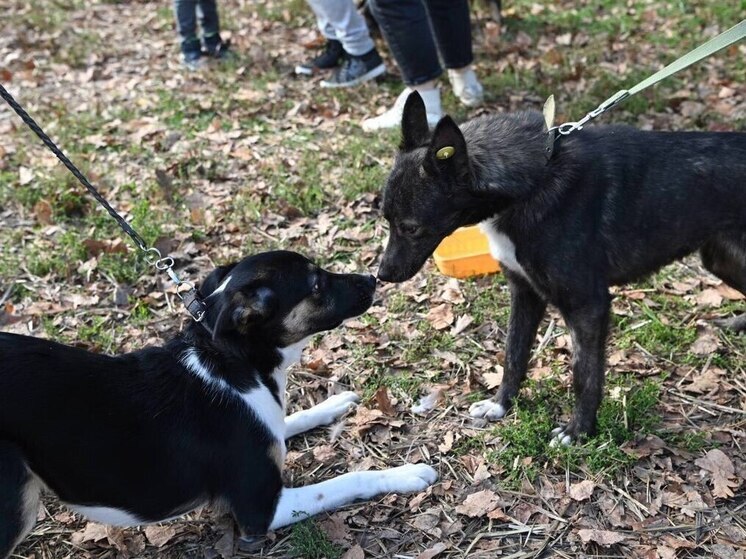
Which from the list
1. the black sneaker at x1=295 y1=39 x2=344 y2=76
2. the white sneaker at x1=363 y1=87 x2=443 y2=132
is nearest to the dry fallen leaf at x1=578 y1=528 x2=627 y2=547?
the white sneaker at x1=363 y1=87 x2=443 y2=132

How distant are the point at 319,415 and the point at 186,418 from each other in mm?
1011

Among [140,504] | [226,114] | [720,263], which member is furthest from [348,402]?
[226,114]

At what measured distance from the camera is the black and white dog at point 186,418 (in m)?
3.18

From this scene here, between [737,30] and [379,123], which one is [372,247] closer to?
[379,123]

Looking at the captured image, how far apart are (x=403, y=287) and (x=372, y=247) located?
1.71 ft

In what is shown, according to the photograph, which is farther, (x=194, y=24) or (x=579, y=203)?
(x=194, y=24)

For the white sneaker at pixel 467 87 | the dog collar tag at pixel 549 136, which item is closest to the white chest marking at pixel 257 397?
the dog collar tag at pixel 549 136

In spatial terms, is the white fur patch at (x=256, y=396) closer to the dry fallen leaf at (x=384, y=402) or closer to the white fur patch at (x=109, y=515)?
the white fur patch at (x=109, y=515)

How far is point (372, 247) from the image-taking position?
5.67 m

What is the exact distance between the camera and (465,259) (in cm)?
520

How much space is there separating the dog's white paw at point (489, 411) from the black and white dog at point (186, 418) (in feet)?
1.84

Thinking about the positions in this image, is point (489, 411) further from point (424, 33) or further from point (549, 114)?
point (424, 33)

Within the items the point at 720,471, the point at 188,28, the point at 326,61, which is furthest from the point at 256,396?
the point at 188,28

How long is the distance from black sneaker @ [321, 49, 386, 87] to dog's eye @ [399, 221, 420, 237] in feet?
14.6
